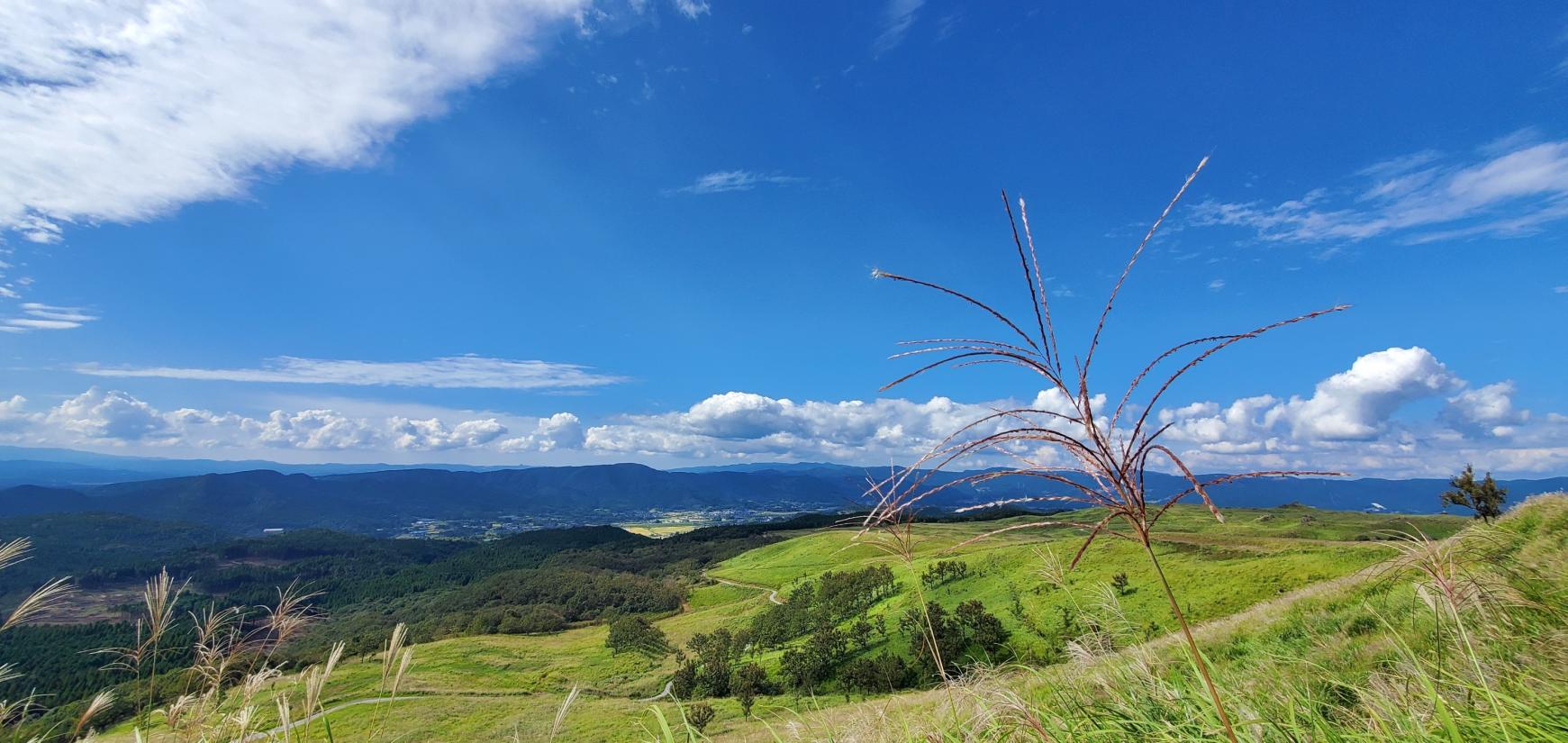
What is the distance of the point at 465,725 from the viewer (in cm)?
7375

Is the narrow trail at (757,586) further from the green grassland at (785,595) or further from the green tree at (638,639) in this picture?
the green tree at (638,639)

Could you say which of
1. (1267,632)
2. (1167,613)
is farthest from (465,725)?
(1267,632)

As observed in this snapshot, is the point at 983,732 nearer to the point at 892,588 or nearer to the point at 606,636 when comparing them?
the point at 892,588

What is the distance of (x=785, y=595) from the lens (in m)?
129

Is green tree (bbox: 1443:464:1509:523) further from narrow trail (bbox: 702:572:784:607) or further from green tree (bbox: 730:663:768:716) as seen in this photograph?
narrow trail (bbox: 702:572:784:607)

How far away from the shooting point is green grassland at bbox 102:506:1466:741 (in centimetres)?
4941

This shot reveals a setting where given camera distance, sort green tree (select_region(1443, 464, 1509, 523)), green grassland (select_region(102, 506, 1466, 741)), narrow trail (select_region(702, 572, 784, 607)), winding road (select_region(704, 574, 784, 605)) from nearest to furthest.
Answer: green tree (select_region(1443, 464, 1509, 523)) < green grassland (select_region(102, 506, 1466, 741)) < narrow trail (select_region(702, 572, 784, 607)) < winding road (select_region(704, 574, 784, 605))

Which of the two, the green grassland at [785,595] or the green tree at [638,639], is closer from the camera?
the green grassland at [785,595]

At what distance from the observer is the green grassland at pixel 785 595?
49.4m

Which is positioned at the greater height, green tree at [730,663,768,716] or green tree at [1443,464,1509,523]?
green tree at [1443,464,1509,523]

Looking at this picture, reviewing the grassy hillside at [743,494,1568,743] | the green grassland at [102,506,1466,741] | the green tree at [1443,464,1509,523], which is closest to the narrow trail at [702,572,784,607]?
the green grassland at [102,506,1466,741]

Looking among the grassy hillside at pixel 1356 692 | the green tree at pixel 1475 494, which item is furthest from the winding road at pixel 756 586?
the grassy hillside at pixel 1356 692

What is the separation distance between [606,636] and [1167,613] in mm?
113211

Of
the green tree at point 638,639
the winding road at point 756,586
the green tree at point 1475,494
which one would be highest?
the green tree at point 1475,494
